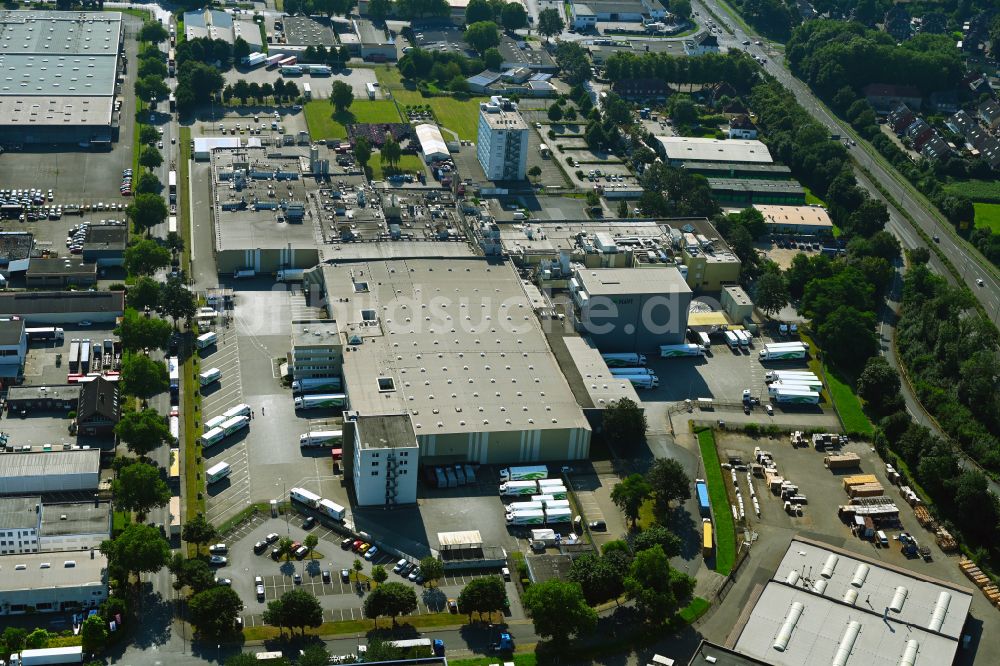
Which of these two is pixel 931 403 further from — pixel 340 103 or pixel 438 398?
pixel 340 103

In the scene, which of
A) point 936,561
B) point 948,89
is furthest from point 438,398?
point 948,89

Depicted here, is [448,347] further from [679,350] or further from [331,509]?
[679,350]

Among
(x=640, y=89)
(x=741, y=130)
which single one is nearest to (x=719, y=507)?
(x=741, y=130)

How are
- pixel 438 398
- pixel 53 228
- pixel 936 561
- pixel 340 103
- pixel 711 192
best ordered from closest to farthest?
pixel 936 561 < pixel 438 398 < pixel 53 228 < pixel 711 192 < pixel 340 103

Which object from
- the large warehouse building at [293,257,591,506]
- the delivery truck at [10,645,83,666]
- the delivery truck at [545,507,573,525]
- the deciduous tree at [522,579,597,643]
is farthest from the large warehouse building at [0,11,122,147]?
the deciduous tree at [522,579,597,643]

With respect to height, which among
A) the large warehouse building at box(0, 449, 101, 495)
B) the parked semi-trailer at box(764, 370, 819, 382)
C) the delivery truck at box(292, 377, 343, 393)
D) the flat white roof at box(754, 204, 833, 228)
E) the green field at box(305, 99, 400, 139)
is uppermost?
the large warehouse building at box(0, 449, 101, 495)

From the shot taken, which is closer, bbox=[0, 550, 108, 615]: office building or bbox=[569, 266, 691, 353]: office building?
bbox=[0, 550, 108, 615]: office building

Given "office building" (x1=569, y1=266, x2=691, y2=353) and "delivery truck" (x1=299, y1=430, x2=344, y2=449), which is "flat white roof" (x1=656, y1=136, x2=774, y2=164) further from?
"delivery truck" (x1=299, y1=430, x2=344, y2=449)

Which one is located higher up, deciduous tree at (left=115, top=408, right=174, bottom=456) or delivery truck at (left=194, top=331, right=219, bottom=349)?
deciduous tree at (left=115, top=408, right=174, bottom=456)
